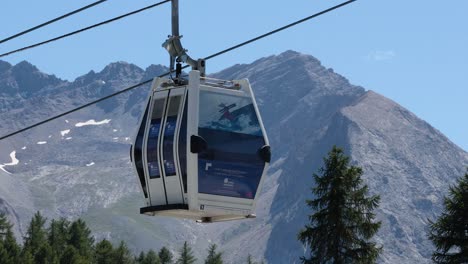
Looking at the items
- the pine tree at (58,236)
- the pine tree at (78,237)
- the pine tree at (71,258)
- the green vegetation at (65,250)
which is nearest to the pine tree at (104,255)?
the green vegetation at (65,250)

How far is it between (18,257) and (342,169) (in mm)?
75673

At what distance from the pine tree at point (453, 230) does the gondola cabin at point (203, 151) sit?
110ft

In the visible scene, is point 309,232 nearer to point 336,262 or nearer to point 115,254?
point 336,262

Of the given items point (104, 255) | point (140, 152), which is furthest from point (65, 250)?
point (140, 152)

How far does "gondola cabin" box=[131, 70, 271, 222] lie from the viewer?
1842 cm

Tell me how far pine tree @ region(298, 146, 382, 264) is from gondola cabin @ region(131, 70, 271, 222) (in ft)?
120

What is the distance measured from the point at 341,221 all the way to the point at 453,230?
647 cm

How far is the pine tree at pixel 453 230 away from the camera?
51312 mm

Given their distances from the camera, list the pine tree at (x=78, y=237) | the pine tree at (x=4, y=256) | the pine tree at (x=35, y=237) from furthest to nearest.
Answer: the pine tree at (x=78, y=237)
the pine tree at (x=35, y=237)
the pine tree at (x=4, y=256)

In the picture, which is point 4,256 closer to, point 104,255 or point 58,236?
point 104,255

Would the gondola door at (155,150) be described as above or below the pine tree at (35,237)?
below

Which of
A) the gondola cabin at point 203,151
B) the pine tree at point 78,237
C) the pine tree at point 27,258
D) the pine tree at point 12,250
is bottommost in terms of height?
the gondola cabin at point 203,151

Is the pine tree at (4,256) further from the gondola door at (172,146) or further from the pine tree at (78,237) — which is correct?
the gondola door at (172,146)

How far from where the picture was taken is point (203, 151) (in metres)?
18.3
